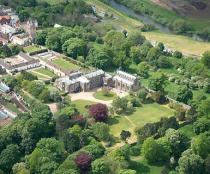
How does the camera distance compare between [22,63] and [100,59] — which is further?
[100,59]

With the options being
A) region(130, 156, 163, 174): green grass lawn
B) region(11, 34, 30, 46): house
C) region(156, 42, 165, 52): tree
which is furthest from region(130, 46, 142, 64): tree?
region(130, 156, 163, 174): green grass lawn

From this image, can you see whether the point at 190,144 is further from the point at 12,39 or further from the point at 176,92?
the point at 12,39

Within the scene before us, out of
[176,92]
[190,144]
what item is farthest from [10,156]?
[176,92]

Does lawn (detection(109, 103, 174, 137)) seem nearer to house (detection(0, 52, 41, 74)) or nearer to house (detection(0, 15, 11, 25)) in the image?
house (detection(0, 52, 41, 74))

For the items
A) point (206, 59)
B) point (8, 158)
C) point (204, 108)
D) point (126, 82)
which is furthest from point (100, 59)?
point (8, 158)

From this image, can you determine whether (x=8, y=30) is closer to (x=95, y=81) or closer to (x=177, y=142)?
(x=95, y=81)

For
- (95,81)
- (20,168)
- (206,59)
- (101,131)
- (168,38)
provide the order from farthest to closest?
(168,38) < (206,59) < (95,81) < (101,131) < (20,168)
